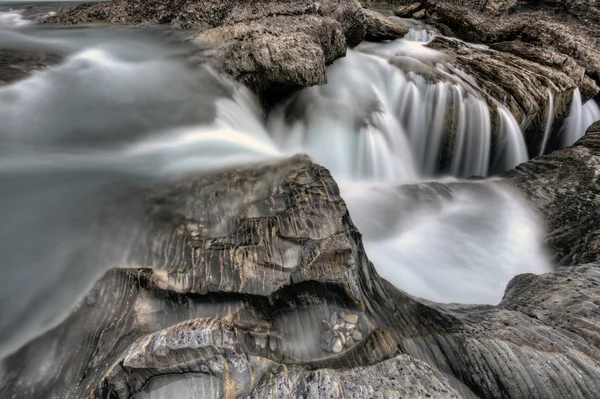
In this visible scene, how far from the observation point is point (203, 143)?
5.09 meters

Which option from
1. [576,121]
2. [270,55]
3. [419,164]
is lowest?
[419,164]

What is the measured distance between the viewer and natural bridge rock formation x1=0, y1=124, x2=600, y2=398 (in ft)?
7.47

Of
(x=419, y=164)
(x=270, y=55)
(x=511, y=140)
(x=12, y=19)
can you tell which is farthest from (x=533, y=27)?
(x=12, y=19)

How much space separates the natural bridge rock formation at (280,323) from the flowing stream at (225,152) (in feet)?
1.29

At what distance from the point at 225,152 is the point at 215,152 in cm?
13

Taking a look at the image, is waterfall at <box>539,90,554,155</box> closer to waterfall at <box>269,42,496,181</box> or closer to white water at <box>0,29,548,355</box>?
white water at <box>0,29,548,355</box>

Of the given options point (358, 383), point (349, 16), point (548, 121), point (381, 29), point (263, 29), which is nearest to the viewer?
point (358, 383)

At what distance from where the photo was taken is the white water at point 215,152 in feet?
10.9

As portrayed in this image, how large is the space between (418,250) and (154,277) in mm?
3824

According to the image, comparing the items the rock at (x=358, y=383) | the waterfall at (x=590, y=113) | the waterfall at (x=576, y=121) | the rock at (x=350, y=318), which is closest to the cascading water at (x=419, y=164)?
the waterfall at (x=576, y=121)

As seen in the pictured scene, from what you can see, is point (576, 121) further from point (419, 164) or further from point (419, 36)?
point (419, 36)

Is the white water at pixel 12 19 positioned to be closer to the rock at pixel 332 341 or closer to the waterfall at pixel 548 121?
the rock at pixel 332 341

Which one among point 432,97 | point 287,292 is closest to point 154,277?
point 287,292

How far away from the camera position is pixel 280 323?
8.90 ft
